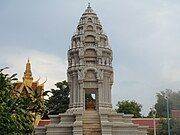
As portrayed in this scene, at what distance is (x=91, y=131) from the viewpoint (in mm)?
34219

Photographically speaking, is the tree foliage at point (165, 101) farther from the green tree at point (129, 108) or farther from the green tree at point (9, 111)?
the green tree at point (9, 111)

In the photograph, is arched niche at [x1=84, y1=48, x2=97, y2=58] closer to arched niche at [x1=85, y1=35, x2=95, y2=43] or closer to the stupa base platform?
arched niche at [x1=85, y1=35, x2=95, y2=43]

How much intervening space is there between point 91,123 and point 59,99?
23.5 meters

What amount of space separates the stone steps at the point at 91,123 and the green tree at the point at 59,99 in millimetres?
20604

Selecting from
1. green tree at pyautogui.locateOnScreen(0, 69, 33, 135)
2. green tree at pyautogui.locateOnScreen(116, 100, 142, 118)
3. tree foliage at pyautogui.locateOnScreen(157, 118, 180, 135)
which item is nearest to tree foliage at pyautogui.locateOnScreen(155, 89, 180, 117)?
green tree at pyautogui.locateOnScreen(116, 100, 142, 118)

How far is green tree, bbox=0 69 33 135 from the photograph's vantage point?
2294 cm

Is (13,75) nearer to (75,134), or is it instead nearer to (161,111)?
(75,134)

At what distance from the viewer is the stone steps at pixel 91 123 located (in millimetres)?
34125

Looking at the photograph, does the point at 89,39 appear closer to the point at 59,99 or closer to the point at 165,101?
the point at 59,99

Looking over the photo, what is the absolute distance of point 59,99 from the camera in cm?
5812

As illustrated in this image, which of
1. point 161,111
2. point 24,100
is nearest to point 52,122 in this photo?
point 24,100


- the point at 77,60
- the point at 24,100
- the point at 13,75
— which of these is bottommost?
the point at 24,100

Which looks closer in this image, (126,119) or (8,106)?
(8,106)

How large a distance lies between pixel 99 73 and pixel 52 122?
655cm
